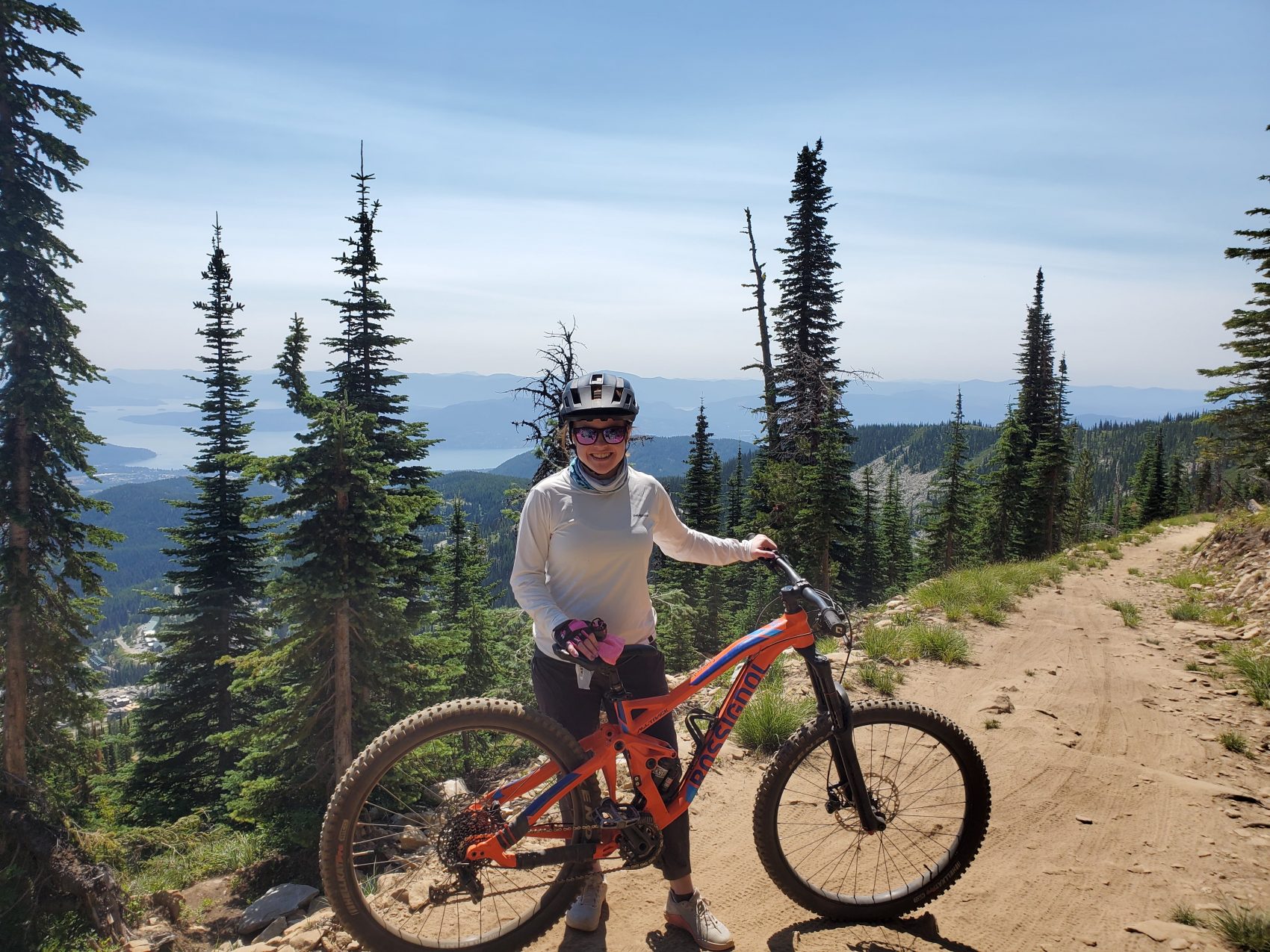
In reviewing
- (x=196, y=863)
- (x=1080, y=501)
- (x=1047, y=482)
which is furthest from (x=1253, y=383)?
(x=1080, y=501)

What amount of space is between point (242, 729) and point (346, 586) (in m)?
4.94

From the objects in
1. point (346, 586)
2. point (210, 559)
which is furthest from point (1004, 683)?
point (210, 559)

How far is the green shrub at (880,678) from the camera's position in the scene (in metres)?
7.01

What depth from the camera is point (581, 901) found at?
11.7ft

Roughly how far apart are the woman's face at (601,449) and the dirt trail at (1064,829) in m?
2.55

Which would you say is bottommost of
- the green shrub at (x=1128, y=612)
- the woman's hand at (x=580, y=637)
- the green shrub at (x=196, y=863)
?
the green shrub at (x=196, y=863)

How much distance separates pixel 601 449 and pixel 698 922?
255 cm

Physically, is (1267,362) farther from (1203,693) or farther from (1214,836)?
(1214,836)

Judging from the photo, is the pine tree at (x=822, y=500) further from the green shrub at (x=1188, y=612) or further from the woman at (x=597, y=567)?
the woman at (x=597, y=567)

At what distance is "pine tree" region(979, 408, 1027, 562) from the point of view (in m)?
37.7

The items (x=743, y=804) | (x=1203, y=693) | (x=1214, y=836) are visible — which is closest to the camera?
(x=1214, y=836)

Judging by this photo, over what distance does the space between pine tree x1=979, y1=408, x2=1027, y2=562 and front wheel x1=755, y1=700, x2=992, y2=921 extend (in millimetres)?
37974

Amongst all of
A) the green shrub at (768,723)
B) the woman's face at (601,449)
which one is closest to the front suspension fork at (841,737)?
the woman's face at (601,449)

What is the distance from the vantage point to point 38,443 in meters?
16.0
